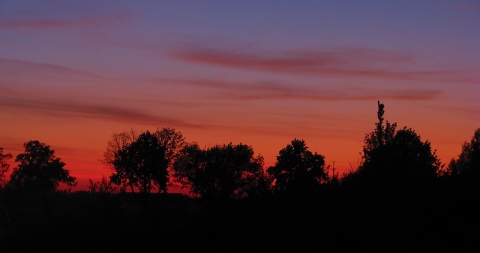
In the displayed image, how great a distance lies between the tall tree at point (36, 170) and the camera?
121500 millimetres

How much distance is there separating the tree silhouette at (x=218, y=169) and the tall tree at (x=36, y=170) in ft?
92.2

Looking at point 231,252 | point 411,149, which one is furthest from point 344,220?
point 411,149

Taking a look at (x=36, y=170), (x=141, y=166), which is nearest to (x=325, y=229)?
(x=141, y=166)

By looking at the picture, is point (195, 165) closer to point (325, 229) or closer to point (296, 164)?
point (296, 164)

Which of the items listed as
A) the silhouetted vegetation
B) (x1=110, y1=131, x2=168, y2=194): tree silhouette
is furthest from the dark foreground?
(x1=110, y1=131, x2=168, y2=194): tree silhouette

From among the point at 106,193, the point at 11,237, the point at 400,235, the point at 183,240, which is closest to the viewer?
the point at 400,235

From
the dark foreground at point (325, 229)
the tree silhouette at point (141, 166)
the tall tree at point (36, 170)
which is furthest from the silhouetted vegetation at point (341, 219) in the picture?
the tall tree at point (36, 170)

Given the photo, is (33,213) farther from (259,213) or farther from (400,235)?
(400,235)

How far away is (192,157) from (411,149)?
47.5 metres

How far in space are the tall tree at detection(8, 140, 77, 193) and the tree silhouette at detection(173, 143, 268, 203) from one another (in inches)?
1106

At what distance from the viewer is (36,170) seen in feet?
399

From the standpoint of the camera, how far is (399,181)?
31.5 m

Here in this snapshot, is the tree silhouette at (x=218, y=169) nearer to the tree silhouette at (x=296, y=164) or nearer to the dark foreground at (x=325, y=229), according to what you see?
the tree silhouette at (x=296, y=164)

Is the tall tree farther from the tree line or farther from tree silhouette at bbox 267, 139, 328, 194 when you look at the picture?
tree silhouette at bbox 267, 139, 328, 194
